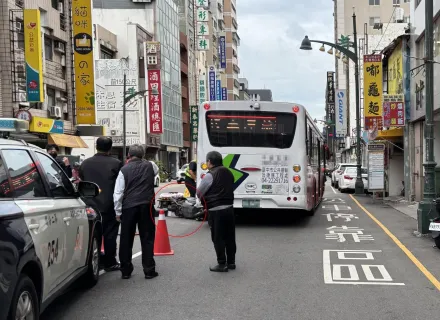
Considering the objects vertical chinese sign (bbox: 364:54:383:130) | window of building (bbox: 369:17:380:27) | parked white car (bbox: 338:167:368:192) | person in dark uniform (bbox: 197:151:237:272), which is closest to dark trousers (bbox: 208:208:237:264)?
person in dark uniform (bbox: 197:151:237:272)

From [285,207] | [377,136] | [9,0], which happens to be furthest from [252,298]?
[9,0]

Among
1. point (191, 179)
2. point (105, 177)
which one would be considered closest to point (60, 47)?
point (191, 179)

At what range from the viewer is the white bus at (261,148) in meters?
12.6

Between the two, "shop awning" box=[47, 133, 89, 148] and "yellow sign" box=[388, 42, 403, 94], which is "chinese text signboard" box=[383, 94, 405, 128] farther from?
"shop awning" box=[47, 133, 89, 148]

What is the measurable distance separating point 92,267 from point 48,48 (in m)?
26.2

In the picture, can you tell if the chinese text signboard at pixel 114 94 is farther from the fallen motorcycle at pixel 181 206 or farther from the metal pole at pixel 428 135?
the metal pole at pixel 428 135

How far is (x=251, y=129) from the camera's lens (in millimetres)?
12742

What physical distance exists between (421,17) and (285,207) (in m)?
10.8

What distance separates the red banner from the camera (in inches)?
1871

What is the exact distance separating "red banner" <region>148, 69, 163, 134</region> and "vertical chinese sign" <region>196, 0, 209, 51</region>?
24.5 meters

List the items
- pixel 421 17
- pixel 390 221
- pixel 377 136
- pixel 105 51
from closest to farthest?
1. pixel 390 221
2. pixel 421 17
3. pixel 377 136
4. pixel 105 51

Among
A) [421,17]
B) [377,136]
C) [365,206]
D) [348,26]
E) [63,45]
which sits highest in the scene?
[348,26]

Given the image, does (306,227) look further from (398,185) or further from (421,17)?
(398,185)

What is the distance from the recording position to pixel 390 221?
1442 centimetres
